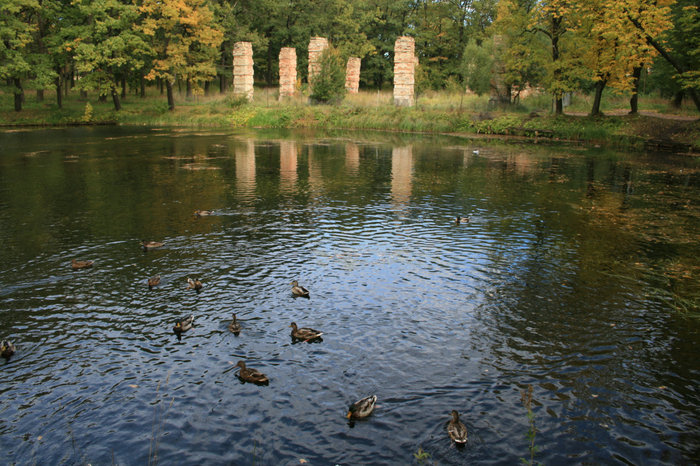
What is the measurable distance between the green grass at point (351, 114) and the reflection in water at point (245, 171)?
13.2 metres

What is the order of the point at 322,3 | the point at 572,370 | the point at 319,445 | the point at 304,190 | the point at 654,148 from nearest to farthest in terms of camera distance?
the point at 319,445
the point at 572,370
the point at 304,190
the point at 654,148
the point at 322,3

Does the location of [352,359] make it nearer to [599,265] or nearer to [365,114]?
[599,265]

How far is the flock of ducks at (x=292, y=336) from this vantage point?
604 centimetres

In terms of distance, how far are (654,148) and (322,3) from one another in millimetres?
39251

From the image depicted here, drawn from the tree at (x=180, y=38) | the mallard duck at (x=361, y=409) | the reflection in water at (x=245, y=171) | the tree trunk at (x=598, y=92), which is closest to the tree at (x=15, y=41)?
the tree at (x=180, y=38)

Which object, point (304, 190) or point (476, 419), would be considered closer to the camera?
point (476, 419)

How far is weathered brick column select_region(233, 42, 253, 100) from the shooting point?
4727 centimetres

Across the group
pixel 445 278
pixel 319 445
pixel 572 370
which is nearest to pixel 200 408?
pixel 319 445

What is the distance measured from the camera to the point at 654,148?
2900 centimetres

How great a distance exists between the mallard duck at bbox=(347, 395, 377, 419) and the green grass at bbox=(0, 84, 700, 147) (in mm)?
30431

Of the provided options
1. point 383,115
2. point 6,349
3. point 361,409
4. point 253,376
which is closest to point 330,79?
point 383,115

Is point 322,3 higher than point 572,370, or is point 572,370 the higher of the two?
point 322,3

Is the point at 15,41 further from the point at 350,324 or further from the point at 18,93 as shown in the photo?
the point at 350,324

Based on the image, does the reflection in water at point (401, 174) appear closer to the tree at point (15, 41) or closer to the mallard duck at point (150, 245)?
the mallard duck at point (150, 245)
